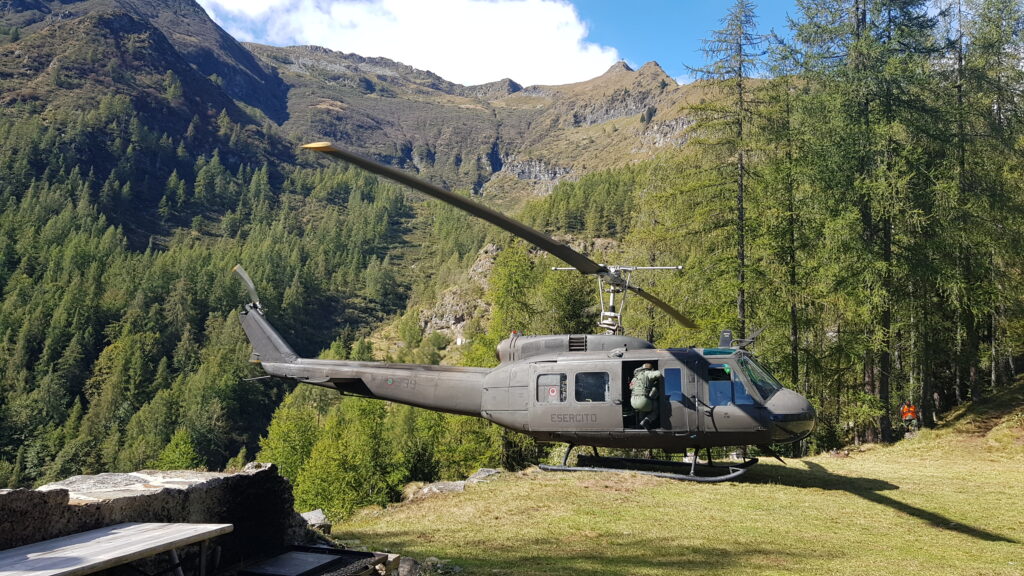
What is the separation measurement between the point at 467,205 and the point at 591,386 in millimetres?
4187

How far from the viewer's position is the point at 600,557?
830 cm

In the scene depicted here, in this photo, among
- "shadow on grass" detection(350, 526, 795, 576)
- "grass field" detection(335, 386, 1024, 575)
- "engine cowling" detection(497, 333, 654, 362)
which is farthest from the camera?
"engine cowling" detection(497, 333, 654, 362)

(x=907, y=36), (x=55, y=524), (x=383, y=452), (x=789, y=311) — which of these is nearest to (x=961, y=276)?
(x=789, y=311)

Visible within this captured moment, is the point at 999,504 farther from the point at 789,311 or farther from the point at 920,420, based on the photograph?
the point at 920,420

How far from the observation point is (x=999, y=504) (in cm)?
1146

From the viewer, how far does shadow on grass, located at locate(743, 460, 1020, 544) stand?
9.91 metres

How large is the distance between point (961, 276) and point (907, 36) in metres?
8.18

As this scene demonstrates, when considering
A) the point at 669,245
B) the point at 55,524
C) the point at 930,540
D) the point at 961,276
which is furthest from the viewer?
the point at 669,245

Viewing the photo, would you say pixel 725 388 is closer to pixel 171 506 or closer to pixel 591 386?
pixel 591 386

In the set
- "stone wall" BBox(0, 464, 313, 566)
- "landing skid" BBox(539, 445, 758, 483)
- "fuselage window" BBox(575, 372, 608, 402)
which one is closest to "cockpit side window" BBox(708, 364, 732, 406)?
"landing skid" BBox(539, 445, 758, 483)

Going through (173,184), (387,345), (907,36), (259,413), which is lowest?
(259,413)

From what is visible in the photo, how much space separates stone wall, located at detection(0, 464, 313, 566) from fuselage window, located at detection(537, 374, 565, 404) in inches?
187

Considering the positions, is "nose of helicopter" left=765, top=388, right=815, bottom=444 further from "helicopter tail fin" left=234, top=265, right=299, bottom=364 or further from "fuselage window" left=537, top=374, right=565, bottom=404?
"helicopter tail fin" left=234, top=265, right=299, bottom=364

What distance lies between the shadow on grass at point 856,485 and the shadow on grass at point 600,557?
12.3ft
